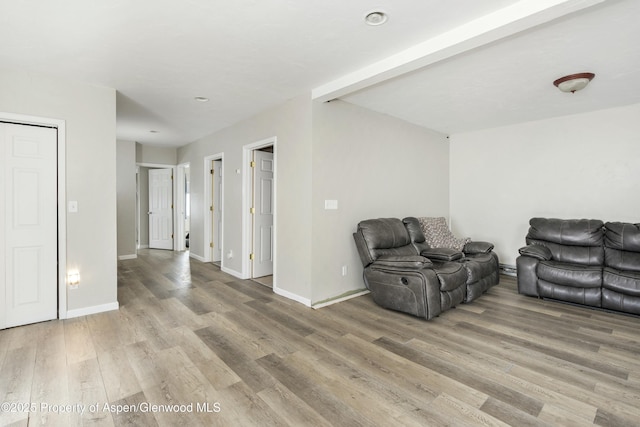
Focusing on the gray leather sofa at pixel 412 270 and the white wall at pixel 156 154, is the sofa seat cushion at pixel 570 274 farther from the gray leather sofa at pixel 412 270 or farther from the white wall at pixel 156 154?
the white wall at pixel 156 154

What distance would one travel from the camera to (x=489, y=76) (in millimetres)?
3047

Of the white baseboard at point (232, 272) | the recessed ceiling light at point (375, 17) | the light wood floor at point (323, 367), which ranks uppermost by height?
the recessed ceiling light at point (375, 17)

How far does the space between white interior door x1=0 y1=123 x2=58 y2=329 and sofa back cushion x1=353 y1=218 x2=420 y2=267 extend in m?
3.26

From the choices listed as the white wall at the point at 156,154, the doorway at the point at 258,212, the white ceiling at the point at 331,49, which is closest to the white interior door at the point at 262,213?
the doorway at the point at 258,212

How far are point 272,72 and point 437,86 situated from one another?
1.76 meters

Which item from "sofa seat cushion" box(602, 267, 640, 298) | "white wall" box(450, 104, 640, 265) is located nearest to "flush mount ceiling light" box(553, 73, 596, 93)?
"white wall" box(450, 104, 640, 265)

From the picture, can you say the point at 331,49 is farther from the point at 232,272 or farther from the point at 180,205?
the point at 180,205

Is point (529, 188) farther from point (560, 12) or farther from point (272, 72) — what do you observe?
point (272, 72)

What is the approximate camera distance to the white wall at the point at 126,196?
6.13 meters

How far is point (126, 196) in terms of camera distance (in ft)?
20.3

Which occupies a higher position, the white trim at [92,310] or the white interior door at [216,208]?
the white interior door at [216,208]

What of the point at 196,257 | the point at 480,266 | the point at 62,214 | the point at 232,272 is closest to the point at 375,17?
the point at 480,266

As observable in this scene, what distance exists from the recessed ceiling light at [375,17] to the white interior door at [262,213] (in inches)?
114

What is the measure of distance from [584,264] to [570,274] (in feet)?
1.28
